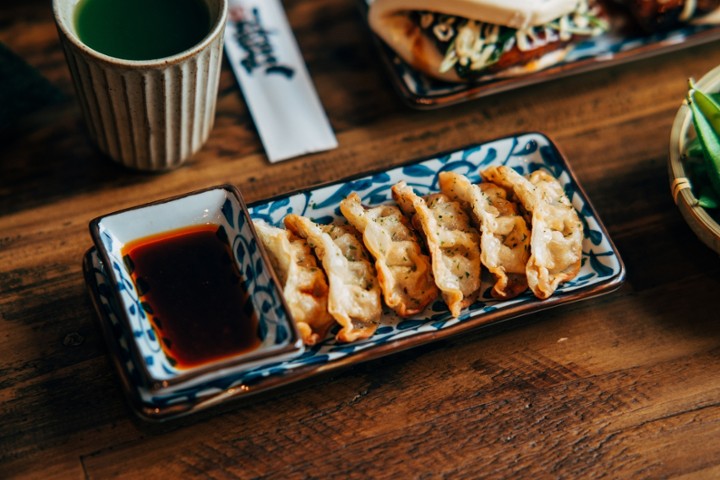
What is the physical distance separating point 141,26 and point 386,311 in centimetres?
124

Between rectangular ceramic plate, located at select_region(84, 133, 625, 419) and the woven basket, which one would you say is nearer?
rectangular ceramic plate, located at select_region(84, 133, 625, 419)

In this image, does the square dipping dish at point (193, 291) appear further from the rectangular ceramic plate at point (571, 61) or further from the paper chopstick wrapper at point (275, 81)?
the rectangular ceramic plate at point (571, 61)

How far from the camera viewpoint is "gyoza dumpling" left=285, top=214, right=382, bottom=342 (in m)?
2.28

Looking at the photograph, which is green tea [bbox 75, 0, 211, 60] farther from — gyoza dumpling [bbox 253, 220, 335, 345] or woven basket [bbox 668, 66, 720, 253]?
woven basket [bbox 668, 66, 720, 253]

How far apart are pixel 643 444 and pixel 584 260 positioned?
0.62 metres

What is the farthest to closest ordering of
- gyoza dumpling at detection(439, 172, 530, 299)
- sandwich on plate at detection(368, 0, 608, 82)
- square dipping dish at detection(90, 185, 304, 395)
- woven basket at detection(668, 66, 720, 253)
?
sandwich on plate at detection(368, 0, 608, 82) → woven basket at detection(668, 66, 720, 253) → gyoza dumpling at detection(439, 172, 530, 299) → square dipping dish at detection(90, 185, 304, 395)

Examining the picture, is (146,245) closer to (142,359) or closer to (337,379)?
(142,359)

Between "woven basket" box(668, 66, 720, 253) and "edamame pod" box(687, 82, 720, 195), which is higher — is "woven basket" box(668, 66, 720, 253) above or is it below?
below

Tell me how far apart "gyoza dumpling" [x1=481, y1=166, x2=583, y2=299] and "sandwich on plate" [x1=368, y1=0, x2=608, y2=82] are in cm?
61

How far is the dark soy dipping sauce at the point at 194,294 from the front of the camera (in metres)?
2.22

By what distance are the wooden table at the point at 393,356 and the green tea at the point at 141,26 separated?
1.91ft

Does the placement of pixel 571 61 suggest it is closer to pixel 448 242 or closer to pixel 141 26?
pixel 448 242

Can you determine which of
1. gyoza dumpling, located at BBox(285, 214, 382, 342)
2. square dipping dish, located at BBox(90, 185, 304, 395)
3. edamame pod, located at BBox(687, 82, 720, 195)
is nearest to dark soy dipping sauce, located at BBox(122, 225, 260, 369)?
square dipping dish, located at BBox(90, 185, 304, 395)

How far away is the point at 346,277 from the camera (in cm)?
237
